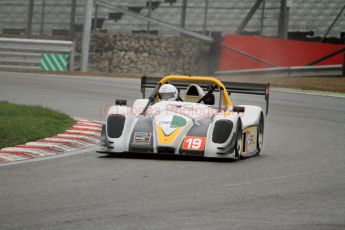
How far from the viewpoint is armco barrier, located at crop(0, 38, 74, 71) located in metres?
27.4

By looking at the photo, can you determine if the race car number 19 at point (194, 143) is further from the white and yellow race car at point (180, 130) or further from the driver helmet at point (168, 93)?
the driver helmet at point (168, 93)

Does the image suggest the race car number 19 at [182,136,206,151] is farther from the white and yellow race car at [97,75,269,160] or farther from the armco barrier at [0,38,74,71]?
the armco barrier at [0,38,74,71]

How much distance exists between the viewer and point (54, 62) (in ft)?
90.3

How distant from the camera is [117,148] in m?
10.5

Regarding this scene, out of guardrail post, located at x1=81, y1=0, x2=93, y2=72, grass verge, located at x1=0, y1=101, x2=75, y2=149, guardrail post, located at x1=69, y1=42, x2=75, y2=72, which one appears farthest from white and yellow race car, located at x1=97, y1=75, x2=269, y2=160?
guardrail post, located at x1=69, y1=42, x2=75, y2=72

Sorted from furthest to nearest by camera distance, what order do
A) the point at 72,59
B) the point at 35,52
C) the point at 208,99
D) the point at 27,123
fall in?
the point at 35,52
the point at 72,59
the point at 27,123
the point at 208,99

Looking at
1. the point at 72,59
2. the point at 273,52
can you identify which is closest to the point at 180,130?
the point at 273,52

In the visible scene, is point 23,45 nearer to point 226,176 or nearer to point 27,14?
point 27,14

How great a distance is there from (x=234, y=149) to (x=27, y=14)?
1805 centimetres

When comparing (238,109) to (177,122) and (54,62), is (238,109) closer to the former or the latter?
(177,122)

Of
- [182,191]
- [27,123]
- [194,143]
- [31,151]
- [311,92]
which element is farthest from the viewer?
[311,92]

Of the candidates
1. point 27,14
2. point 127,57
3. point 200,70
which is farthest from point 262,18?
point 27,14

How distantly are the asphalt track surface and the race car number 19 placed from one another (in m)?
0.18

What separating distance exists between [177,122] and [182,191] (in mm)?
2770
